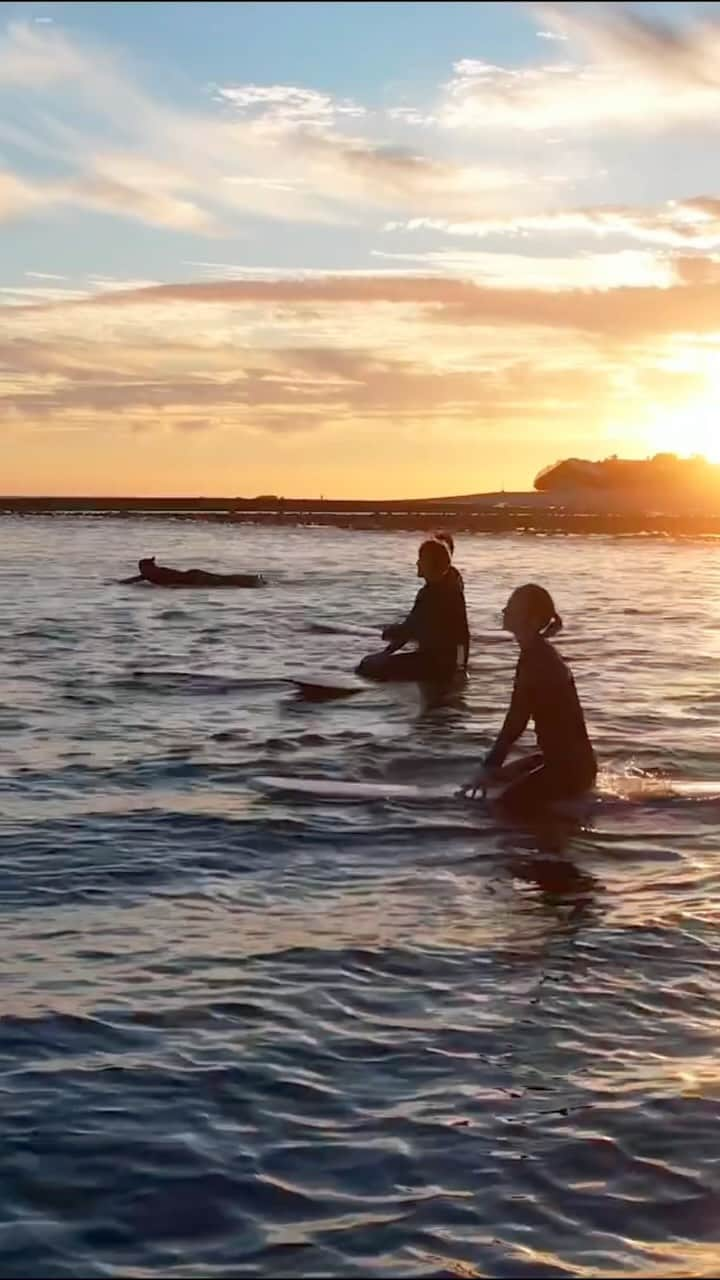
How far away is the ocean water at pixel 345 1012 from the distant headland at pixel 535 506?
83404 mm

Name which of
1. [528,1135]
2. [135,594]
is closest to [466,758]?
[528,1135]

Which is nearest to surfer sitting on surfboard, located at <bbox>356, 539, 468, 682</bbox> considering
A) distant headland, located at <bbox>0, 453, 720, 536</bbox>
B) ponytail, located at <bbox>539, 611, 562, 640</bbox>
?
ponytail, located at <bbox>539, 611, 562, 640</bbox>

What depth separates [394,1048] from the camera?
8617mm

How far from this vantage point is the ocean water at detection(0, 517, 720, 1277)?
6.79 metres

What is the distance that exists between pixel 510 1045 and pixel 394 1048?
58cm

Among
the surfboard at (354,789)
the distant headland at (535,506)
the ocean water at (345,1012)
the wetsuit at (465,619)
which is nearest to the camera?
the ocean water at (345,1012)

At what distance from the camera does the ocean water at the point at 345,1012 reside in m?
6.79

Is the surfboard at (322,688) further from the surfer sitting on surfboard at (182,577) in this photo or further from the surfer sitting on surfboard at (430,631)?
the surfer sitting on surfboard at (182,577)

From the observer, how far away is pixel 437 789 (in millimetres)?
15984

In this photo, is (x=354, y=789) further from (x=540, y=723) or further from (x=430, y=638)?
(x=430, y=638)

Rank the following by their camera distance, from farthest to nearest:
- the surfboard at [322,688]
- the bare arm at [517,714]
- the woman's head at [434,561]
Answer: the surfboard at [322,688], the woman's head at [434,561], the bare arm at [517,714]

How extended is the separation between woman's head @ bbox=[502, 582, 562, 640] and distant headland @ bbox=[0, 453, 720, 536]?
85.5 m

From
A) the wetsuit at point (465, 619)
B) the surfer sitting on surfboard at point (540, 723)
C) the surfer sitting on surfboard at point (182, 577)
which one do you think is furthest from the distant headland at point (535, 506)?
the surfer sitting on surfboard at point (540, 723)

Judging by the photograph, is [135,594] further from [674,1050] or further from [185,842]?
[674,1050]
